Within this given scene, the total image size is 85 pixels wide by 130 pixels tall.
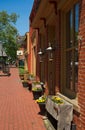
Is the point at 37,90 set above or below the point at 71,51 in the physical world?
below

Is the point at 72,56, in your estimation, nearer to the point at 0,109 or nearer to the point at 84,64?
the point at 84,64

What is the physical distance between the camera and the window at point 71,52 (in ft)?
27.7

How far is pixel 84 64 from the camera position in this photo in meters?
6.92

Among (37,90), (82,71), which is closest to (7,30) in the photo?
(37,90)

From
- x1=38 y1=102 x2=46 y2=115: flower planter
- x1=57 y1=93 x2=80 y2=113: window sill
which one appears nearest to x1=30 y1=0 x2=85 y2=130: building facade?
x1=57 y1=93 x2=80 y2=113: window sill

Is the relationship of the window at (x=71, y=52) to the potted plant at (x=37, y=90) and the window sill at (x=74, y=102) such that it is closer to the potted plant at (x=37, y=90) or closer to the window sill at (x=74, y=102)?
the window sill at (x=74, y=102)

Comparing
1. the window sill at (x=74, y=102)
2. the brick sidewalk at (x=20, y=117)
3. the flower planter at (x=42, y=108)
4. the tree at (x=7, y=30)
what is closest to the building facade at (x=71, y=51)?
the window sill at (x=74, y=102)

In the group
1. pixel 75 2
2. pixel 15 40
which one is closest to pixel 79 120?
pixel 75 2

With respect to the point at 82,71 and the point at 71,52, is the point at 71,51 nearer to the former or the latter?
the point at 71,52

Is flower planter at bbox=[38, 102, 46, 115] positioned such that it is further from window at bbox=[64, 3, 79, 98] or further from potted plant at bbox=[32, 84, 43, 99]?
potted plant at bbox=[32, 84, 43, 99]

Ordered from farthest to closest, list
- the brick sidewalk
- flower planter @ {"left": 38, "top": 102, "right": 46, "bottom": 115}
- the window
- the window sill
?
flower planter @ {"left": 38, "top": 102, "right": 46, "bottom": 115} < the brick sidewalk < the window < the window sill

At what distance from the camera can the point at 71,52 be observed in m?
8.94

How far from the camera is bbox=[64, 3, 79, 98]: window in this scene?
27.7 ft

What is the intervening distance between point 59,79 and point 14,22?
1525 inches
